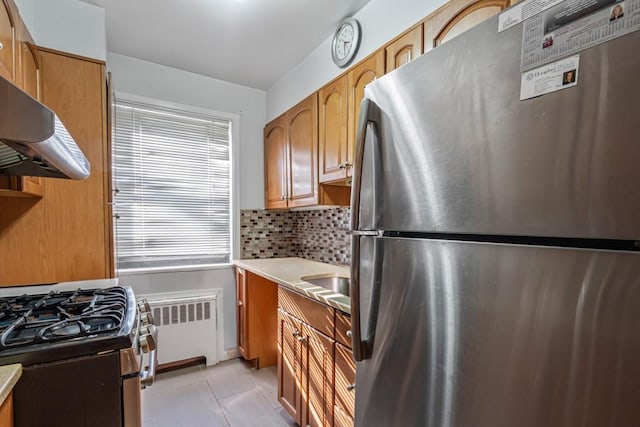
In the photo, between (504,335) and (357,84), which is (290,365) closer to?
(504,335)

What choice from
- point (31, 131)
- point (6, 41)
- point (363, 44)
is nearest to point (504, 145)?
point (31, 131)

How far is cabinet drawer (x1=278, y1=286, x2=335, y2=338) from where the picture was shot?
4.50 ft

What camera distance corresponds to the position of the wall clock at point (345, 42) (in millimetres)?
1770

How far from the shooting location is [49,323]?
1.05m

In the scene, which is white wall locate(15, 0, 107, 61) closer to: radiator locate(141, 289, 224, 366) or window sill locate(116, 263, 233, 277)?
window sill locate(116, 263, 233, 277)

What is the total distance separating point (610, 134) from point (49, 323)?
1.57 meters

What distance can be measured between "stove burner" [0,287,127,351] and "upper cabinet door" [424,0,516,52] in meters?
1.65

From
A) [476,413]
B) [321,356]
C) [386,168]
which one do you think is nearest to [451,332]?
[476,413]

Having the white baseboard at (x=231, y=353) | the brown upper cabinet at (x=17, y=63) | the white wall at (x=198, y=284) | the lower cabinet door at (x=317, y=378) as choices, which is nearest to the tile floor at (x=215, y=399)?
the white baseboard at (x=231, y=353)

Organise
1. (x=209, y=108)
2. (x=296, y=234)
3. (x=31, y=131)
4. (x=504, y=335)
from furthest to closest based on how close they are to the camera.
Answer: (x=296, y=234), (x=209, y=108), (x=31, y=131), (x=504, y=335)

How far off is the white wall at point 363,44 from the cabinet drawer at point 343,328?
53.8 inches

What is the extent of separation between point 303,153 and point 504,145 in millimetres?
1718

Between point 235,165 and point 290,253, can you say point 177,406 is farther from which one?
point 235,165

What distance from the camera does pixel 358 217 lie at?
0.93 m
